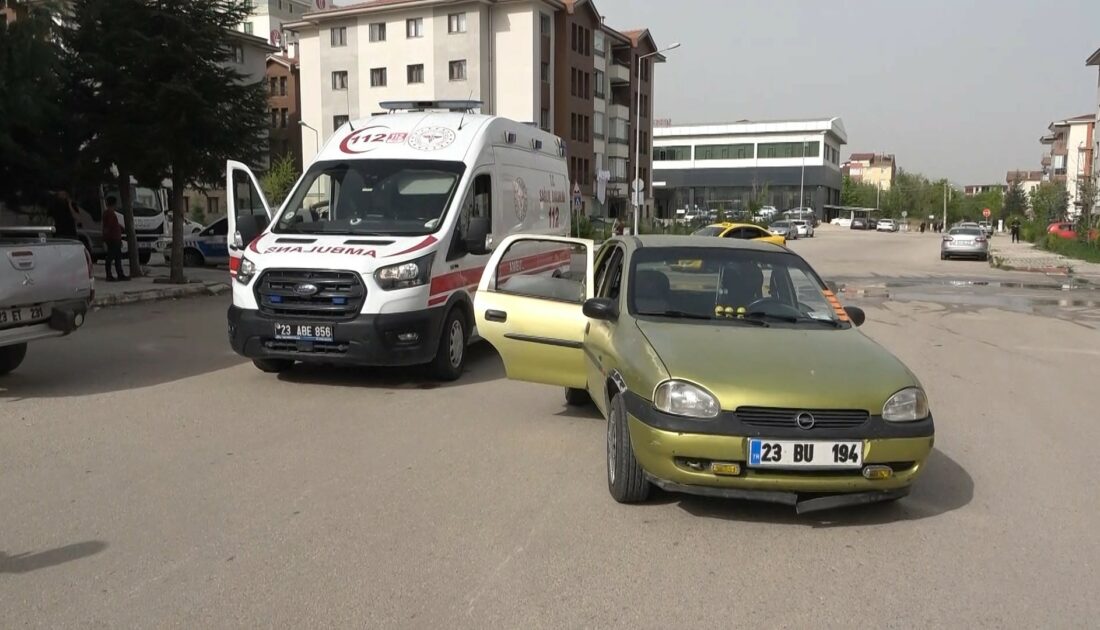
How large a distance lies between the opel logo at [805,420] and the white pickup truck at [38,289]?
6.75 metres

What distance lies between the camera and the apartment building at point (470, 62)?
56562mm

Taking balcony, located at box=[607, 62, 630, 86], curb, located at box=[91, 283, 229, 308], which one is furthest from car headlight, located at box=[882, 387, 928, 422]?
balcony, located at box=[607, 62, 630, 86]

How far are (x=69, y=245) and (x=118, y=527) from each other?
4794 mm

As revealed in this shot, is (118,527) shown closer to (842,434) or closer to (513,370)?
(513,370)

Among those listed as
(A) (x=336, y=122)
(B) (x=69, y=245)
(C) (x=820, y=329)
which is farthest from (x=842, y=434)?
(A) (x=336, y=122)

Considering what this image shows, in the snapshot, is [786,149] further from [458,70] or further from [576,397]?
[576,397]

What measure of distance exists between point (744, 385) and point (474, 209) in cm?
552

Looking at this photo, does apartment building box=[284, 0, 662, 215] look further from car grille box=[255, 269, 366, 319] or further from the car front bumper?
the car front bumper

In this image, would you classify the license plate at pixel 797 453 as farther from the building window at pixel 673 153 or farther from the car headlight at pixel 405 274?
the building window at pixel 673 153

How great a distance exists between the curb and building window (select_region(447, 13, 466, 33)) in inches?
1586

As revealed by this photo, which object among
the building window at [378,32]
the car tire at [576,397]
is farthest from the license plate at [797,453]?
the building window at [378,32]

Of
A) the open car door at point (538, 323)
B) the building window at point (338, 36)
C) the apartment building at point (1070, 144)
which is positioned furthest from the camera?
the apartment building at point (1070, 144)

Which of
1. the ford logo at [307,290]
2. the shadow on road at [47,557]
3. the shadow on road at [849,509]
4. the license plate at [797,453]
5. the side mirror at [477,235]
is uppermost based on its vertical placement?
the side mirror at [477,235]

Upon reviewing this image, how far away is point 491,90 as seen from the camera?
5734cm
